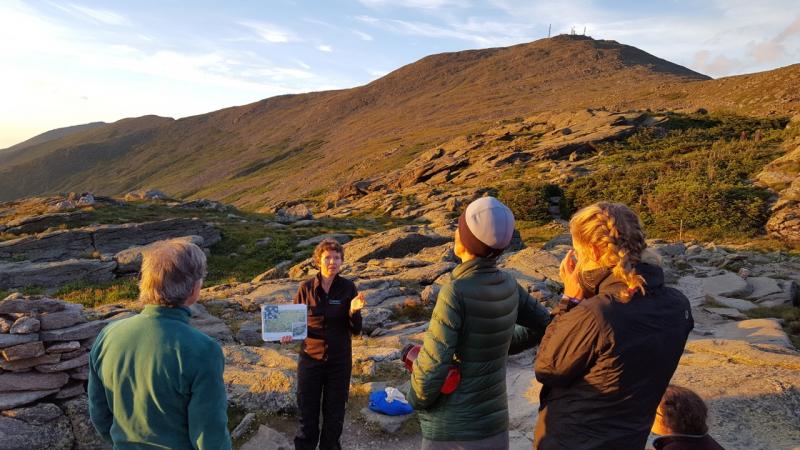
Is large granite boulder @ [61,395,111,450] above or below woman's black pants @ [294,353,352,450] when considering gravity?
below

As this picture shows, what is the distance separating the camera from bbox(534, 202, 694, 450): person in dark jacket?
276 cm

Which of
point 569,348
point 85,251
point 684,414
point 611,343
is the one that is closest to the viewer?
point 611,343

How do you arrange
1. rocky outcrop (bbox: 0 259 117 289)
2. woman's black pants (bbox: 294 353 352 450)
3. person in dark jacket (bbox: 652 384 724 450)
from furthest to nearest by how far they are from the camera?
rocky outcrop (bbox: 0 259 117 289) → woman's black pants (bbox: 294 353 352 450) → person in dark jacket (bbox: 652 384 724 450)

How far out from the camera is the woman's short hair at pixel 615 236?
284 centimetres

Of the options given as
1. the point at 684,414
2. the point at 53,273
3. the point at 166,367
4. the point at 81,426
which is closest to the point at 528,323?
the point at 684,414

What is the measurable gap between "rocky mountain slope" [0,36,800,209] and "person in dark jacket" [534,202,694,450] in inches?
2498

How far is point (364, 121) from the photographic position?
120m

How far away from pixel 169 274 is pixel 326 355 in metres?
3.23

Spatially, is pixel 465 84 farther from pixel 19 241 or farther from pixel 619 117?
pixel 19 241

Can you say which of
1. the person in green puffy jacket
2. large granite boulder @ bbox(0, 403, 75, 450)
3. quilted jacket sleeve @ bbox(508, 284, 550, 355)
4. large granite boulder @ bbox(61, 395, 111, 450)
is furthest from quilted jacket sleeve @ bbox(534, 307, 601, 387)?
large granite boulder @ bbox(0, 403, 75, 450)

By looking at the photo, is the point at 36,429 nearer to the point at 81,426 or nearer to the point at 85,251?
the point at 81,426

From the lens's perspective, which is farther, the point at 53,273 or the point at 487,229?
the point at 53,273

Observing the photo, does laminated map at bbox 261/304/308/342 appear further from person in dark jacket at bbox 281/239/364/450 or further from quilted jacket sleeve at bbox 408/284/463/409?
quilted jacket sleeve at bbox 408/284/463/409

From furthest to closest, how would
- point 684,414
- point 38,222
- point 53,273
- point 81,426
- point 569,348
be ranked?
point 38,222 < point 53,273 < point 81,426 < point 684,414 < point 569,348
